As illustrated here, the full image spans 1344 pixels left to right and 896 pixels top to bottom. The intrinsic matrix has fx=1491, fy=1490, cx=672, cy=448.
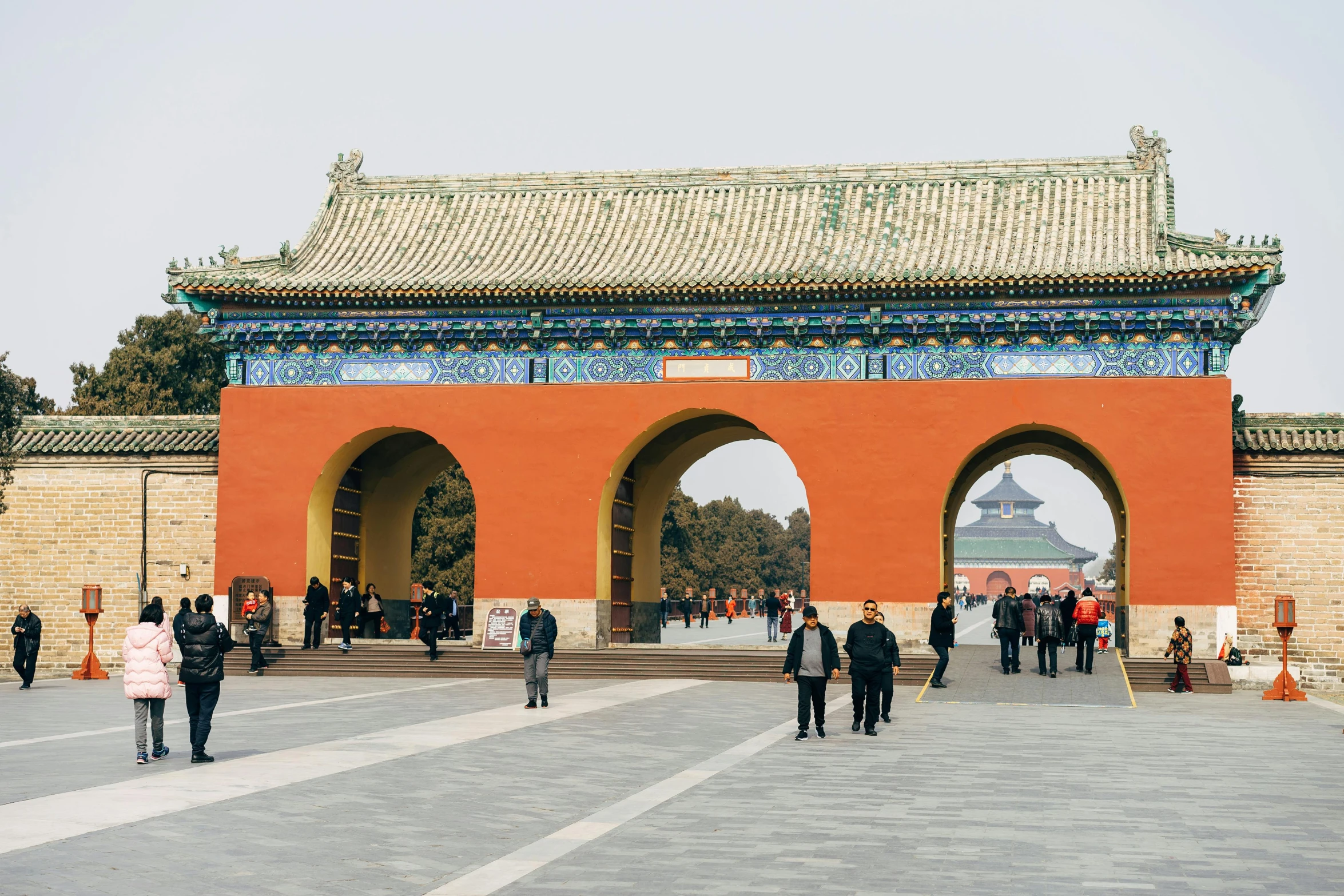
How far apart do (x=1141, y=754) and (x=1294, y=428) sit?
11.6 m

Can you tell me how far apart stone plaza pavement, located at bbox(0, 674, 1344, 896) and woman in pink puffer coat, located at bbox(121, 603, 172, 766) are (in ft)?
0.98

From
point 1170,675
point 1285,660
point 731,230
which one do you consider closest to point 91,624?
point 731,230

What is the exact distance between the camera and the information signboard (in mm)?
22500

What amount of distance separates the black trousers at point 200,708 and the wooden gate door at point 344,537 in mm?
12710

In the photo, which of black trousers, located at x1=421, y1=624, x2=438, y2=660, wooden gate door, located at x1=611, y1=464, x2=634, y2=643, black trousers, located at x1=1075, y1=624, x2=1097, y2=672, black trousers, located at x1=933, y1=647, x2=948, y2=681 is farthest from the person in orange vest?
black trousers, located at x1=421, y1=624, x2=438, y2=660

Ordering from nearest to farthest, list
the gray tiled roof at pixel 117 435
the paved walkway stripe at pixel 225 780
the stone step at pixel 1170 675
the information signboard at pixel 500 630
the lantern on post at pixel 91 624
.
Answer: the paved walkway stripe at pixel 225 780 < the stone step at pixel 1170 675 < the lantern on post at pixel 91 624 < the information signboard at pixel 500 630 < the gray tiled roof at pixel 117 435

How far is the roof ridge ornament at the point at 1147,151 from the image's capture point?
24.0m

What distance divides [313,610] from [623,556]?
515cm

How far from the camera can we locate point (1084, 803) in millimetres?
9391

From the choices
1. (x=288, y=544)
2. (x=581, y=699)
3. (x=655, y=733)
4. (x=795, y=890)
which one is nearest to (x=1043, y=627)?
(x=581, y=699)

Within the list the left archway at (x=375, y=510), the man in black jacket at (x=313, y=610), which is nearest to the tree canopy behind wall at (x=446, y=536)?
the left archway at (x=375, y=510)

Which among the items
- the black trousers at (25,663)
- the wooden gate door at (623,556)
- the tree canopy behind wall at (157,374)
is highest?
the tree canopy behind wall at (157,374)

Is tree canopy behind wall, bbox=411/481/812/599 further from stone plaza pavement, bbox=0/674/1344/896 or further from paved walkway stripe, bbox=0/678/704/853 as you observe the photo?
stone plaza pavement, bbox=0/674/1344/896

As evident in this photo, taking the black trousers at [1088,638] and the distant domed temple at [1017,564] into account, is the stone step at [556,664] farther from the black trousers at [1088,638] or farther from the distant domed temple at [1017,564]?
the distant domed temple at [1017,564]
